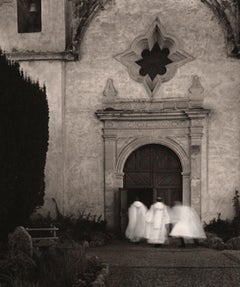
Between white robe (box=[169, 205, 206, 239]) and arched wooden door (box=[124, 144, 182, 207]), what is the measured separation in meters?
1.66

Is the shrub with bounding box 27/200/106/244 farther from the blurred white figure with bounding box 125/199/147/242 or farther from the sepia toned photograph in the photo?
the blurred white figure with bounding box 125/199/147/242

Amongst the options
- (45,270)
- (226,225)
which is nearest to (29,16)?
(226,225)

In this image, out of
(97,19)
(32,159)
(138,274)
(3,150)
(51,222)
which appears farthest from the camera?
(97,19)

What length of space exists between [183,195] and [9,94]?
23.2 ft

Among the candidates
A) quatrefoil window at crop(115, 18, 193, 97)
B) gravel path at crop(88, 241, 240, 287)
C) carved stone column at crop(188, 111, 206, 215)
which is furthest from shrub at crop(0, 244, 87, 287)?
quatrefoil window at crop(115, 18, 193, 97)

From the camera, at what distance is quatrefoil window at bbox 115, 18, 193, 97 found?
16625 mm

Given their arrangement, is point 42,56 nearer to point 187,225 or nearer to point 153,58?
point 153,58

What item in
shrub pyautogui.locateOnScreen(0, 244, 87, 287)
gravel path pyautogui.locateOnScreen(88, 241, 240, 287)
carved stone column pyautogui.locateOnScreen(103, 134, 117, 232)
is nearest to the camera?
shrub pyautogui.locateOnScreen(0, 244, 87, 287)

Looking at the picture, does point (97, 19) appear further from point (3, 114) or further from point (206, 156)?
point (3, 114)

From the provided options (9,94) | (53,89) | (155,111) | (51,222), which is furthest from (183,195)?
(9,94)

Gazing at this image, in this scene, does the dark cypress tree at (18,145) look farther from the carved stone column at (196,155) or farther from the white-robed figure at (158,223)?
the carved stone column at (196,155)

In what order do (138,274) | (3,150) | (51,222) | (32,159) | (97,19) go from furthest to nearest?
(97,19)
(51,222)
(32,159)
(3,150)
(138,274)

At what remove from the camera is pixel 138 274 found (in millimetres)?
9336

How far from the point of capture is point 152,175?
16.6m
